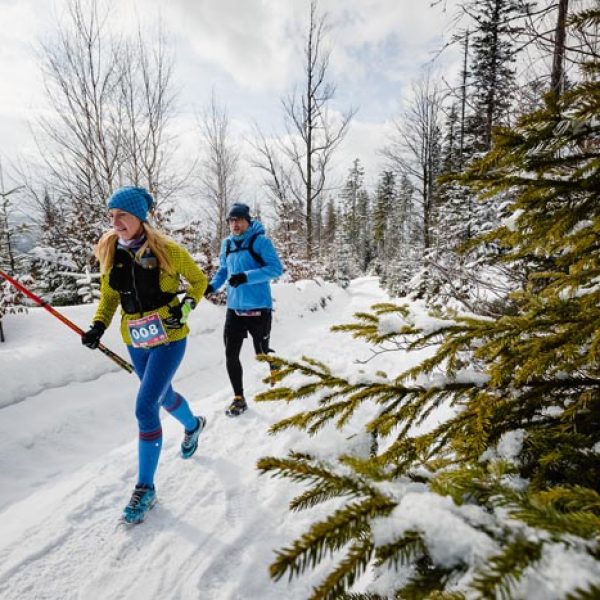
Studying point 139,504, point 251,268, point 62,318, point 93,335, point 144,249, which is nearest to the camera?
point 139,504

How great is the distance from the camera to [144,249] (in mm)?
2980

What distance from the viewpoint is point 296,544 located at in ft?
2.32

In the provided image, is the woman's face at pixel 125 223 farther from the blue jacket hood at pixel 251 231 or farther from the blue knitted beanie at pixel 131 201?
the blue jacket hood at pixel 251 231

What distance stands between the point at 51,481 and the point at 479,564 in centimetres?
417

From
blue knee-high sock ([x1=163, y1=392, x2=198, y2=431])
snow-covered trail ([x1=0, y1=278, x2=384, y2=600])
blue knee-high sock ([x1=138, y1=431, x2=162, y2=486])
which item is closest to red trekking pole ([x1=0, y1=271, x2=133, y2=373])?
blue knee-high sock ([x1=163, y1=392, x2=198, y2=431])

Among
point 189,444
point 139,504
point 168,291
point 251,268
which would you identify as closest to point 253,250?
point 251,268

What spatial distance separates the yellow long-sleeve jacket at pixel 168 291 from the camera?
3.03 m

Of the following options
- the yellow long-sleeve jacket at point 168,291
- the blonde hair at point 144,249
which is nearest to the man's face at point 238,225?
the yellow long-sleeve jacket at point 168,291

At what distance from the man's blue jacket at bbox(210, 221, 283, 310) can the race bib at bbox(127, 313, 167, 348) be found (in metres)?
1.43

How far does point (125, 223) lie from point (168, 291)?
641mm

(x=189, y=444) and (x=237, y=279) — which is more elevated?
(x=237, y=279)

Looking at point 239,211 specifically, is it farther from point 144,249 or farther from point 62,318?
point 62,318

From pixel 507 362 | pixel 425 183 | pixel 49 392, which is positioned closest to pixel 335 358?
pixel 49 392

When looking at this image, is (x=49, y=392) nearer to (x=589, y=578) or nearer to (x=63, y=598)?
(x=63, y=598)
